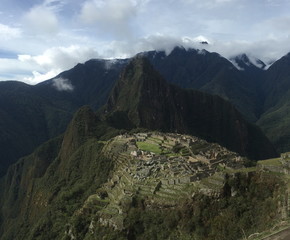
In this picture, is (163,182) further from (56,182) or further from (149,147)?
(56,182)

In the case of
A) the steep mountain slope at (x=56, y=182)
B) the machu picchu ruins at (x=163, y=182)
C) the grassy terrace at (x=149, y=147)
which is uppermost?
the grassy terrace at (x=149, y=147)

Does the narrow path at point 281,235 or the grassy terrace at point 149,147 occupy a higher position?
the grassy terrace at point 149,147

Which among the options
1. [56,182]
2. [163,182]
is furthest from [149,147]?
[56,182]

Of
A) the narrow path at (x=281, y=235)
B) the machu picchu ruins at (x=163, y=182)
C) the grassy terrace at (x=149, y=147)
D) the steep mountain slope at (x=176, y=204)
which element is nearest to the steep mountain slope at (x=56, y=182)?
the steep mountain slope at (x=176, y=204)

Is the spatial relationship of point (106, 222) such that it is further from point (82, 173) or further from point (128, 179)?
point (82, 173)

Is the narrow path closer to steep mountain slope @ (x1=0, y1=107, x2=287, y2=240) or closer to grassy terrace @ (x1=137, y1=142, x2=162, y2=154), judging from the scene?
steep mountain slope @ (x1=0, y1=107, x2=287, y2=240)

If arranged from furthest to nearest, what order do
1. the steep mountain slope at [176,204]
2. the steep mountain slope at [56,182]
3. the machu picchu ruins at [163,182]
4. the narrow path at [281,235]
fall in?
the steep mountain slope at [56,182] < the machu picchu ruins at [163,182] < the steep mountain slope at [176,204] < the narrow path at [281,235]

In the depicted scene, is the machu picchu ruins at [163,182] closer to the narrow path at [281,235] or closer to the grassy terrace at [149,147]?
the grassy terrace at [149,147]

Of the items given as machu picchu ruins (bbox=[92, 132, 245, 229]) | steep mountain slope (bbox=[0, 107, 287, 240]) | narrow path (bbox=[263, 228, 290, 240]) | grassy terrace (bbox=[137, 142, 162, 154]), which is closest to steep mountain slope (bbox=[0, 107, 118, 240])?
steep mountain slope (bbox=[0, 107, 287, 240])

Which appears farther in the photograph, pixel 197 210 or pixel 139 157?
pixel 139 157

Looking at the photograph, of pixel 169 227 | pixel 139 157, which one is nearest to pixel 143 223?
pixel 169 227

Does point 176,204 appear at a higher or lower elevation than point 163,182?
lower
